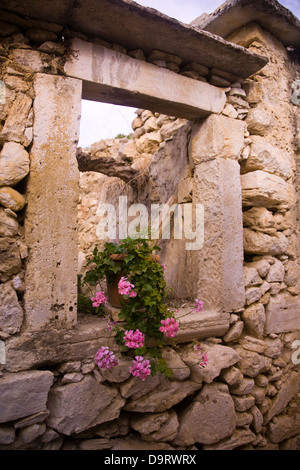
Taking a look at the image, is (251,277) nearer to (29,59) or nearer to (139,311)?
(139,311)

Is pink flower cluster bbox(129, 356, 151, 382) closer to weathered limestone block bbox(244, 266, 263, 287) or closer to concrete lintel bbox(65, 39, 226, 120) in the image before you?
weathered limestone block bbox(244, 266, 263, 287)

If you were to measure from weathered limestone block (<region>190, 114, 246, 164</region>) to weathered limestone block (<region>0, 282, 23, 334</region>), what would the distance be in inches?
72.6

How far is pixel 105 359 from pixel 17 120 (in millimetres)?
1523

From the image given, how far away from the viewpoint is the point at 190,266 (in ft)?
9.32

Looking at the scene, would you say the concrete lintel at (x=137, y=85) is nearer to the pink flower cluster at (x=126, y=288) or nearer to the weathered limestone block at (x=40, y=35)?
the weathered limestone block at (x=40, y=35)

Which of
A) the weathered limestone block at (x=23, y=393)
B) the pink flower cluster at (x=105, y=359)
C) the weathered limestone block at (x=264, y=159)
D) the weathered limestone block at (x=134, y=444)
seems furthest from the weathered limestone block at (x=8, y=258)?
the weathered limestone block at (x=264, y=159)

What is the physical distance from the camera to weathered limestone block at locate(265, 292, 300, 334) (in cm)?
270

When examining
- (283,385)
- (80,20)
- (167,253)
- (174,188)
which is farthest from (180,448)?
(80,20)

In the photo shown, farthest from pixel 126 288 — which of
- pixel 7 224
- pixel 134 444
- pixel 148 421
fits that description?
pixel 134 444

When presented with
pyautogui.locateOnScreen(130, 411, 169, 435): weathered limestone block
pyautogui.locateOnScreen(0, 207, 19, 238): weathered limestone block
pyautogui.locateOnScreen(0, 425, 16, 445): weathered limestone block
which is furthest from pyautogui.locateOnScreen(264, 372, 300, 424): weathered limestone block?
pyautogui.locateOnScreen(0, 207, 19, 238): weathered limestone block

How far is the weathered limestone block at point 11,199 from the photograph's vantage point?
1752mm

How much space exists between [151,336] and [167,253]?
1.26 meters

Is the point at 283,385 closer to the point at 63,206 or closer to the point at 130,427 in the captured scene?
the point at 130,427

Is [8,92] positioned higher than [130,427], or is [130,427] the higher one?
[8,92]
